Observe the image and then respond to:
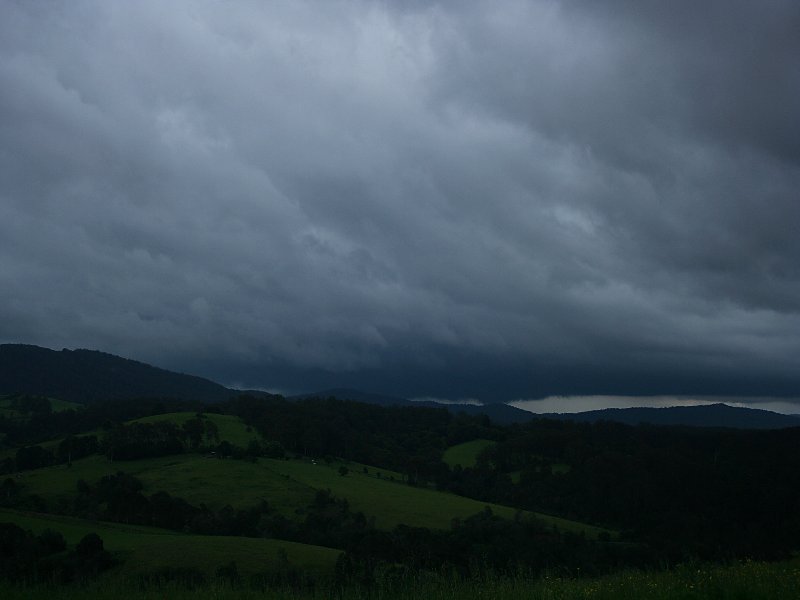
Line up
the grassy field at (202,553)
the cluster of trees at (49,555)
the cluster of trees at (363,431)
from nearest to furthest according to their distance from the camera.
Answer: the cluster of trees at (49,555) < the grassy field at (202,553) < the cluster of trees at (363,431)

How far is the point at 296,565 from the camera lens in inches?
1593

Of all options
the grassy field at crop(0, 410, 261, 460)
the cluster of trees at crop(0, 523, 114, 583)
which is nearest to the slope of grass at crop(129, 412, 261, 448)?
the grassy field at crop(0, 410, 261, 460)

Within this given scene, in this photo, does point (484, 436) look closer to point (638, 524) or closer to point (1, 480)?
point (638, 524)

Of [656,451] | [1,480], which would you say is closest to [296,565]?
[1,480]

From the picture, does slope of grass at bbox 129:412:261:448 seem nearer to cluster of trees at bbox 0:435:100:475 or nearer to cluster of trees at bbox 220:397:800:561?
cluster of trees at bbox 220:397:800:561

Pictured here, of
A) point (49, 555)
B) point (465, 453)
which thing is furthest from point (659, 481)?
point (49, 555)

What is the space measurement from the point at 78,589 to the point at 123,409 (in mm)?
155922

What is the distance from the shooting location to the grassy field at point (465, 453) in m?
145

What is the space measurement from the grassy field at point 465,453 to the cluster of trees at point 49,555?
110114mm

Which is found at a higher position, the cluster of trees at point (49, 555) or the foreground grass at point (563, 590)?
the foreground grass at point (563, 590)

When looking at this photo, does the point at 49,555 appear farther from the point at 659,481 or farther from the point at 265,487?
the point at 659,481

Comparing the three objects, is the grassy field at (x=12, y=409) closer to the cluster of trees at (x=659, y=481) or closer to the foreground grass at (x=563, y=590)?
the cluster of trees at (x=659, y=481)

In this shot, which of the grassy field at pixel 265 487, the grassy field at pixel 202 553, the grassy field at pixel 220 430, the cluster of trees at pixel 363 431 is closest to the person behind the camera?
the grassy field at pixel 202 553

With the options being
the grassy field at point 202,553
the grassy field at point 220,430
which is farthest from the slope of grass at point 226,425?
the grassy field at point 202,553
